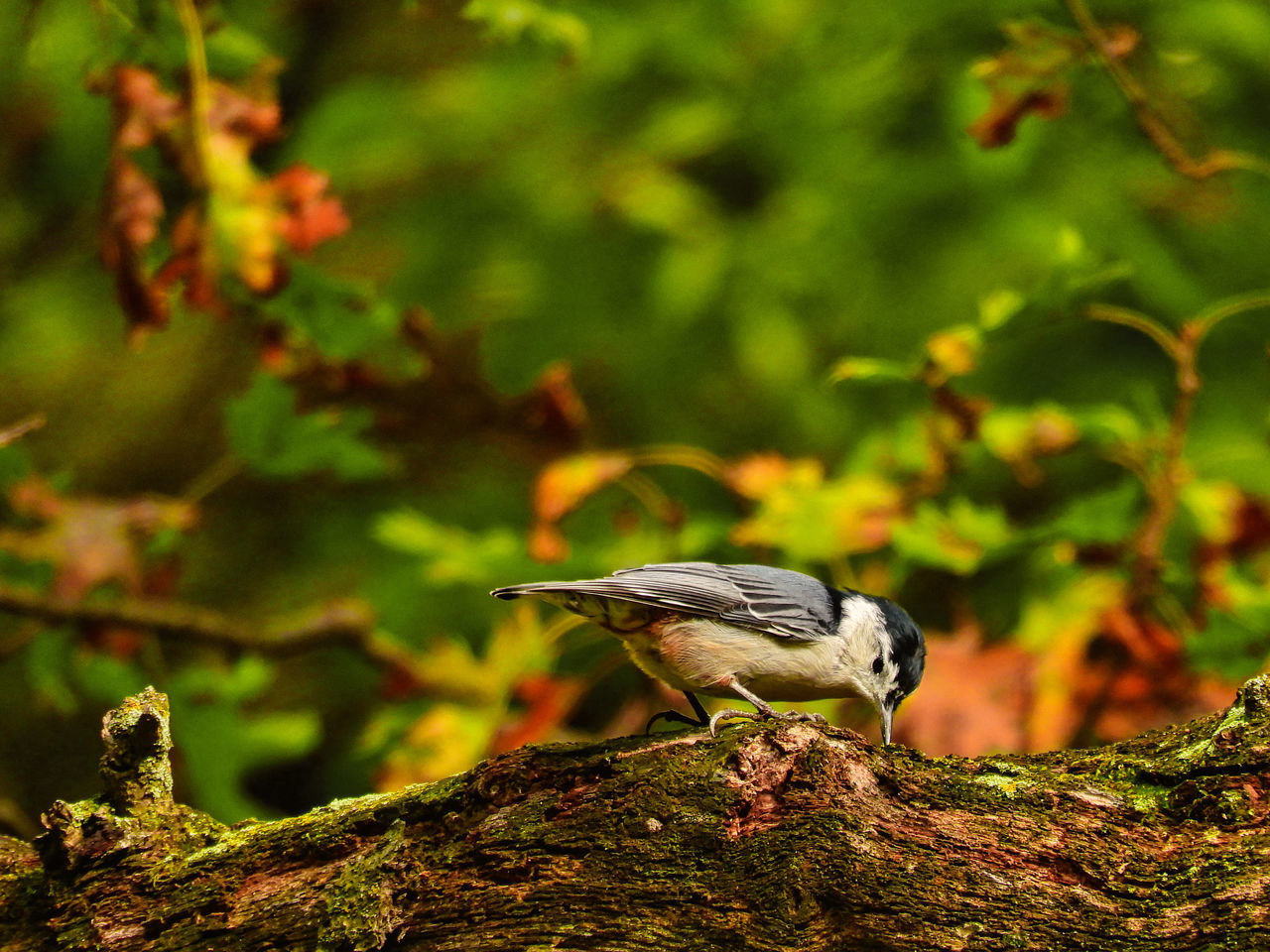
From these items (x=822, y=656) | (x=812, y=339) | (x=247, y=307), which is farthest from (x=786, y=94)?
(x=822, y=656)

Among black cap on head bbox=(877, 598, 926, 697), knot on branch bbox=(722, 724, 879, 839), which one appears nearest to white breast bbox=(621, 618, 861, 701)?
black cap on head bbox=(877, 598, 926, 697)

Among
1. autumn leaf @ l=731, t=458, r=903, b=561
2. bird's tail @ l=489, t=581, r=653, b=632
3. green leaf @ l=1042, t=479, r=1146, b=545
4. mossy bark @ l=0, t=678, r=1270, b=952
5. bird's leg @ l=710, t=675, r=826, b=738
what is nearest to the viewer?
mossy bark @ l=0, t=678, r=1270, b=952

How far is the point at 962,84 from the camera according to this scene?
3.88 metres

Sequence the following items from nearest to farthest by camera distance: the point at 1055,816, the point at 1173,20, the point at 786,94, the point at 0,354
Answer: the point at 1055,816
the point at 1173,20
the point at 786,94
the point at 0,354

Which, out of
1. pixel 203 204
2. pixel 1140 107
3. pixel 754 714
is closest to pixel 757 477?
pixel 754 714

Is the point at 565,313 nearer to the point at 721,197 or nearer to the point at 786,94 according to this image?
the point at 721,197

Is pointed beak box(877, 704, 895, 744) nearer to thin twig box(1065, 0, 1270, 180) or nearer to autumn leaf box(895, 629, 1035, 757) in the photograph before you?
autumn leaf box(895, 629, 1035, 757)

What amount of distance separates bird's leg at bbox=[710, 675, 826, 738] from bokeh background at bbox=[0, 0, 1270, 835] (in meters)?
0.81

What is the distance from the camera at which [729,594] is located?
2.30m

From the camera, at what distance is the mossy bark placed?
1.43 meters

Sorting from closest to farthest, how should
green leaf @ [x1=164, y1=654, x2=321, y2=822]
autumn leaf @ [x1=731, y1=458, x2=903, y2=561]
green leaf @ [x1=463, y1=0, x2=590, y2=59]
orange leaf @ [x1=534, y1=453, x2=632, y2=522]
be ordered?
green leaf @ [x1=463, y1=0, x2=590, y2=59] → autumn leaf @ [x1=731, y1=458, x2=903, y2=561] → orange leaf @ [x1=534, y1=453, x2=632, y2=522] → green leaf @ [x1=164, y1=654, x2=321, y2=822]

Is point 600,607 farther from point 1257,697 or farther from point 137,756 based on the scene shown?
point 1257,697

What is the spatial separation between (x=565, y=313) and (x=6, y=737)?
2738 millimetres

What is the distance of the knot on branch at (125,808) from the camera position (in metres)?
1.69
